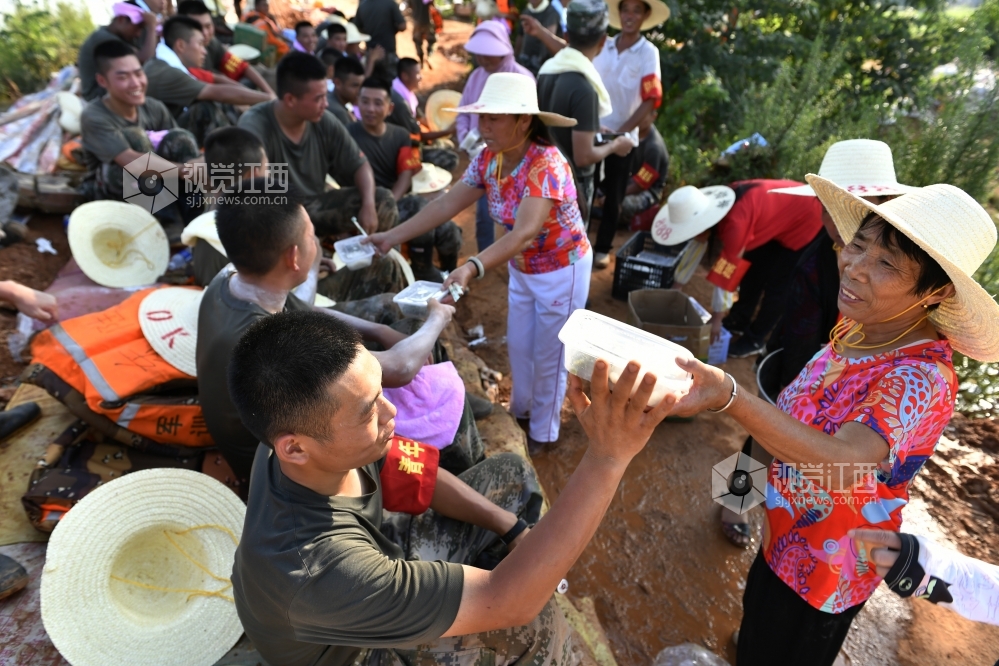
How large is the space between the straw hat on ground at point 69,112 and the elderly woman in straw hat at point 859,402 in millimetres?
6805

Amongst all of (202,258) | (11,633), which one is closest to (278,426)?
(11,633)

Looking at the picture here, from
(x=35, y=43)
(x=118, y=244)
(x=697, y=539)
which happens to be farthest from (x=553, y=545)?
(x=35, y=43)

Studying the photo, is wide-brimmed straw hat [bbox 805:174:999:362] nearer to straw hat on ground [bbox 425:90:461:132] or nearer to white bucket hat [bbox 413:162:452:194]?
white bucket hat [bbox 413:162:452:194]

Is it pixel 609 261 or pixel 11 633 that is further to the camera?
pixel 609 261

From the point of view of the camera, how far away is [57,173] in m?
5.46

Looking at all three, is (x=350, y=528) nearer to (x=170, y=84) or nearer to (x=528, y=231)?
(x=528, y=231)

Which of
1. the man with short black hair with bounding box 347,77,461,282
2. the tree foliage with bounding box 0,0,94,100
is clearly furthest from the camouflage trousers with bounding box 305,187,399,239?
the tree foliage with bounding box 0,0,94,100

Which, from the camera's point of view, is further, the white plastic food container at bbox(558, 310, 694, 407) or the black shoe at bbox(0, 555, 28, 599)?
the black shoe at bbox(0, 555, 28, 599)

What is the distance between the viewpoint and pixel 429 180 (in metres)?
6.15

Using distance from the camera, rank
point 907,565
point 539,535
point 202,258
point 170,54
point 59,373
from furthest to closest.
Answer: point 170,54 < point 202,258 < point 59,373 < point 907,565 < point 539,535

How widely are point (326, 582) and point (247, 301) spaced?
1.33 m

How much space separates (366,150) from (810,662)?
15.6 ft

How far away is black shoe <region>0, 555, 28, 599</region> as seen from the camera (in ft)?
6.89

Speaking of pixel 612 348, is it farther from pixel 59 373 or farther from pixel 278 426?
pixel 59 373
